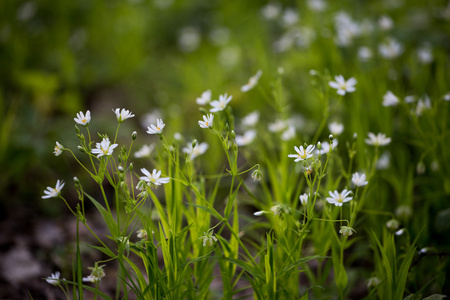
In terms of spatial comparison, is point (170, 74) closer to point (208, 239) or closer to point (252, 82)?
point (252, 82)

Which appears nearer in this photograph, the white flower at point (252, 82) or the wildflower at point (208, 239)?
the wildflower at point (208, 239)

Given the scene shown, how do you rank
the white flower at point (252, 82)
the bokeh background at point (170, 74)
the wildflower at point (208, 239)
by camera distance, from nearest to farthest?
1. the wildflower at point (208, 239)
2. the white flower at point (252, 82)
3. the bokeh background at point (170, 74)

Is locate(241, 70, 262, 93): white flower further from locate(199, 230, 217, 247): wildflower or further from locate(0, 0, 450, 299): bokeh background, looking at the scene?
locate(199, 230, 217, 247): wildflower

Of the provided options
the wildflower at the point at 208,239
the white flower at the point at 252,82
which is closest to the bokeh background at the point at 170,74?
the white flower at the point at 252,82

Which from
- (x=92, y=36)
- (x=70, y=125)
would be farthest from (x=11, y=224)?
(x=92, y=36)

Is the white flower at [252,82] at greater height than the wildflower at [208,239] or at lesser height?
greater

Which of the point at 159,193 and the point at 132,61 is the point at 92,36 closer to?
the point at 132,61

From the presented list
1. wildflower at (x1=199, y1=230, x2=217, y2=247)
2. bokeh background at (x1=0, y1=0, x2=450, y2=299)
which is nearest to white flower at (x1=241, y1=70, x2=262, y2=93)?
bokeh background at (x1=0, y1=0, x2=450, y2=299)

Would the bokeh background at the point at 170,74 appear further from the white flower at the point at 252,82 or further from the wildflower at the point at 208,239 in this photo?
the wildflower at the point at 208,239

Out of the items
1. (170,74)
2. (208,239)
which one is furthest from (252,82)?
(170,74)

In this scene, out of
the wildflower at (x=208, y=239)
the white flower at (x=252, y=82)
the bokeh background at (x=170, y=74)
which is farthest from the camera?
the bokeh background at (x=170, y=74)
